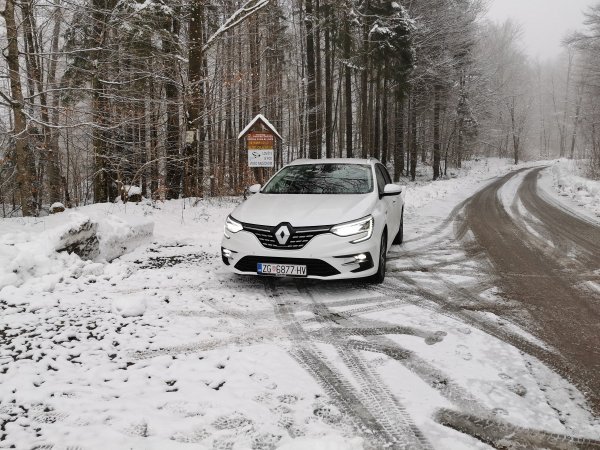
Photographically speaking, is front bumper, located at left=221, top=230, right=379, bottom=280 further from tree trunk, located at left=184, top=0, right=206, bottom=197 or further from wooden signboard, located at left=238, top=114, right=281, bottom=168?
tree trunk, located at left=184, top=0, right=206, bottom=197

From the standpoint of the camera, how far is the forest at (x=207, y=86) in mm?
10883

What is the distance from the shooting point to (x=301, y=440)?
2438 mm

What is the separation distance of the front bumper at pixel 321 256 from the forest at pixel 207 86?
533 centimetres

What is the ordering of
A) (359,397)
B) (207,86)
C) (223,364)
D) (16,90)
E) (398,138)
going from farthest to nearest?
(398,138) < (207,86) < (16,90) < (223,364) < (359,397)

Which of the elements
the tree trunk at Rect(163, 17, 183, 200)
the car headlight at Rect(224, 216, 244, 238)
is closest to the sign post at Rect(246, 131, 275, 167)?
the tree trunk at Rect(163, 17, 183, 200)

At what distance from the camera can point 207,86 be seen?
15148 millimetres

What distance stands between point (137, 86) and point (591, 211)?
49.3 feet

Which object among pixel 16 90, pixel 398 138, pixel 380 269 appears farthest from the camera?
pixel 398 138

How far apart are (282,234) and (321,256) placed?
514 mm

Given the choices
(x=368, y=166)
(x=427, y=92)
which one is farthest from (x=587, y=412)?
(x=427, y=92)

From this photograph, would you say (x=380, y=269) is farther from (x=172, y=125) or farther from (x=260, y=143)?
(x=172, y=125)

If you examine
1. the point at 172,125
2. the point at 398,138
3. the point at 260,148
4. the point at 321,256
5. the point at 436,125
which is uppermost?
the point at 436,125

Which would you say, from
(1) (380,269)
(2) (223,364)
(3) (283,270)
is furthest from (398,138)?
(2) (223,364)

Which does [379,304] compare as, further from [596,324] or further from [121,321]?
[121,321]
